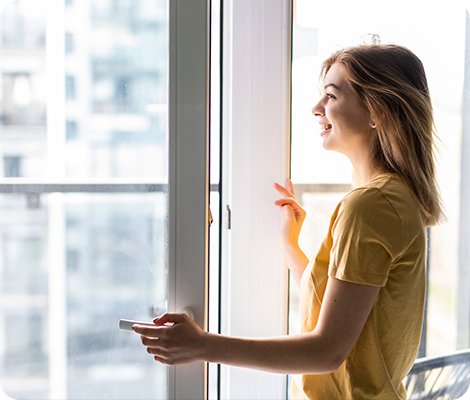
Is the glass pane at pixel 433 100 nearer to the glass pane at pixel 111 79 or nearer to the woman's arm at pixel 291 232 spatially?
the woman's arm at pixel 291 232

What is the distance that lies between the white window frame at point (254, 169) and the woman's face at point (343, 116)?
154 millimetres

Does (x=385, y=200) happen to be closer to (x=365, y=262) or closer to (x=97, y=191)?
(x=365, y=262)

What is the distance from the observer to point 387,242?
68 cm

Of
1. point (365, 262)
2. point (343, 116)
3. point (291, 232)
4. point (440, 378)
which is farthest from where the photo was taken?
point (440, 378)

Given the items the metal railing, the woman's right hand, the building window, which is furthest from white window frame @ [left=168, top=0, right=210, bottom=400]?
the metal railing

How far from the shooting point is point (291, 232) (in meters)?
0.92

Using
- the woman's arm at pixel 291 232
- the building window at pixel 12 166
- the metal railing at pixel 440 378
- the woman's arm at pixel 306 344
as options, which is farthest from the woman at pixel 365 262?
the building window at pixel 12 166

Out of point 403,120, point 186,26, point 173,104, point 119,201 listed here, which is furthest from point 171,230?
point 403,120

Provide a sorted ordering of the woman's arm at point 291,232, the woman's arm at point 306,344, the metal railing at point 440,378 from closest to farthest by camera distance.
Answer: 1. the woman's arm at point 306,344
2. the woman's arm at point 291,232
3. the metal railing at point 440,378

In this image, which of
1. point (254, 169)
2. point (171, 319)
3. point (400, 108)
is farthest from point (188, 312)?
point (400, 108)

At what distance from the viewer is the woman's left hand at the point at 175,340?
0.70m

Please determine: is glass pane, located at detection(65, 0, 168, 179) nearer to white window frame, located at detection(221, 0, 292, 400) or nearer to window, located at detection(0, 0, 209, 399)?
window, located at detection(0, 0, 209, 399)

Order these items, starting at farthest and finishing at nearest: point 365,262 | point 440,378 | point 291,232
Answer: point 440,378 < point 291,232 < point 365,262

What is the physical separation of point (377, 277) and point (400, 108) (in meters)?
0.34
